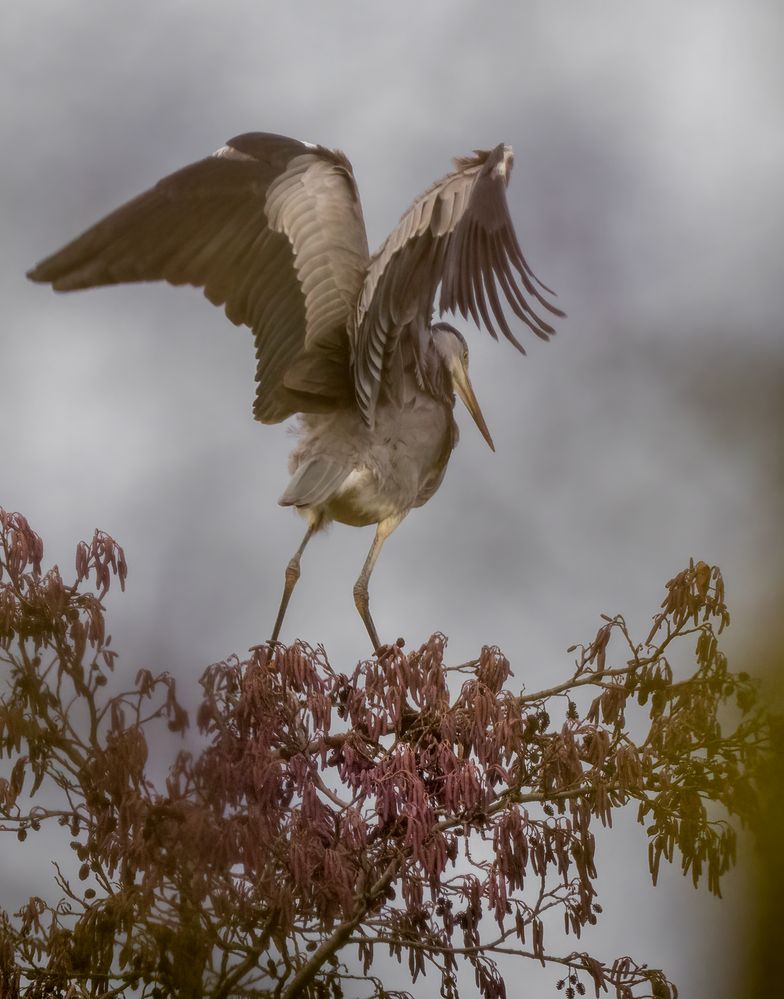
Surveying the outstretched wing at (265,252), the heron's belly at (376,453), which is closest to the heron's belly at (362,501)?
the heron's belly at (376,453)

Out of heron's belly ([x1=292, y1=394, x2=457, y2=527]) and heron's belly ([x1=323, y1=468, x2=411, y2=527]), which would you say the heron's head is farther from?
heron's belly ([x1=323, y1=468, x2=411, y2=527])

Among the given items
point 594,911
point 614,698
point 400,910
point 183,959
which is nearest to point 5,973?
point 183,959

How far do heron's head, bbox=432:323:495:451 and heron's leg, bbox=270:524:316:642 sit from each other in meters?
0.87

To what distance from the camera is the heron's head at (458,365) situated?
5.43 meters

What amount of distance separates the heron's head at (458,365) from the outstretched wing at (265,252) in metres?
0.49

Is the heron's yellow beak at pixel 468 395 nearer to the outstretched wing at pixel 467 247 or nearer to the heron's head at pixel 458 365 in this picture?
the heron's head at pixel 458 365

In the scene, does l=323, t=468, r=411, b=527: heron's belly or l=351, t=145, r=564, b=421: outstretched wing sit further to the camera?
l=323, t=468, r=411, b=527: heron's belly

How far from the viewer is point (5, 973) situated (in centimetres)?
356

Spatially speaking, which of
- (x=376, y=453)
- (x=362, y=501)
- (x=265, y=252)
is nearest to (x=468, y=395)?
(x=376, y=453)

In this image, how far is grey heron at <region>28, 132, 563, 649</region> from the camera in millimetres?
5000

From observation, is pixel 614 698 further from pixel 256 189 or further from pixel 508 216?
pixel 256 189

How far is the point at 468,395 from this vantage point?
5488 millimetres

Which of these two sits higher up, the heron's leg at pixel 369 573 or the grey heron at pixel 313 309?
the grey heron at pixel 313 309

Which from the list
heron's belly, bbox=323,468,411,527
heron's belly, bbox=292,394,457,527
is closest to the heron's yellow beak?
heron's belly, bbox=292,394,457,527
